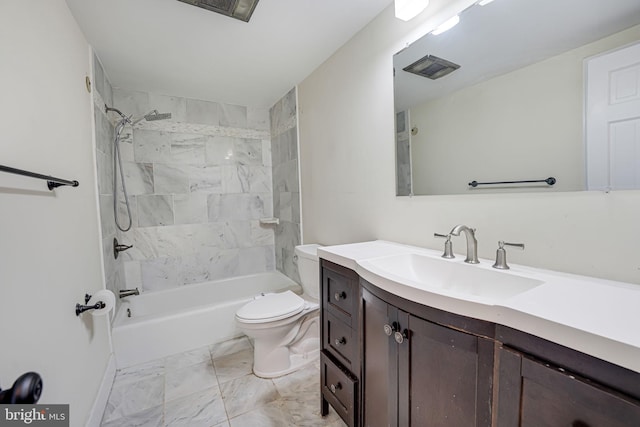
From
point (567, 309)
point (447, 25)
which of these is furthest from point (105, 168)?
point (567, 309)

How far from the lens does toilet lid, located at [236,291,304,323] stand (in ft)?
5.55

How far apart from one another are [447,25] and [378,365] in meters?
1.51

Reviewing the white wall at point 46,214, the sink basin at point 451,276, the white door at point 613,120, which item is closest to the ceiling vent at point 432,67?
the white door at point 613,120

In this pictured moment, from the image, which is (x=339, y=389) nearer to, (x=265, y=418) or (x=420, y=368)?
(x=265, y=418)

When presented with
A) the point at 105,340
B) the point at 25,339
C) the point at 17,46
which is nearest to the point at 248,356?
the point at 105,340

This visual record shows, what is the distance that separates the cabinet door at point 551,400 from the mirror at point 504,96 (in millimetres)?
646

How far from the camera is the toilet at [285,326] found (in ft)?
5.62

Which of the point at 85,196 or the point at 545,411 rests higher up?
the point at 85,196

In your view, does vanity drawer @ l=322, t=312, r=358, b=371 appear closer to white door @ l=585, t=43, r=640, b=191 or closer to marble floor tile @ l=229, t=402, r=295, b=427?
marble floor tile @ l=229, t=402, r=295, b=427

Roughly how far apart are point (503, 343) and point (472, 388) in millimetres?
168

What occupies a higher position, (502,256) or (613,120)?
(613,120)

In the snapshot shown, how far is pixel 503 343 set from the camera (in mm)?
630

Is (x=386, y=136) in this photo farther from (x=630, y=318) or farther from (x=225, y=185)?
(x=225, y=185)

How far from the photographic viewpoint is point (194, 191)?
2811mm
